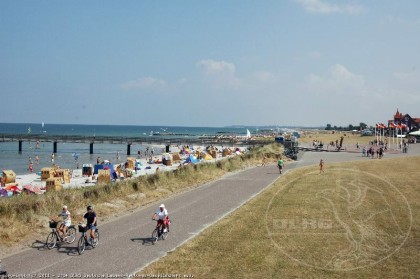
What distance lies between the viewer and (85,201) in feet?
66.9

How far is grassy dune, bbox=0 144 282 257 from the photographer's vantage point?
49.9 feet

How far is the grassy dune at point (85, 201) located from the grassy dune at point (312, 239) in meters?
5.55

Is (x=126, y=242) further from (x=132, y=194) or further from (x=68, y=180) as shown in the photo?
(x=68, y=180)

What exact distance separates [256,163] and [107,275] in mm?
35551

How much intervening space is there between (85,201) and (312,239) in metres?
11.0

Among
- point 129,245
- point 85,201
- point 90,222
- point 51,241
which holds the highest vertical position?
point 90,222

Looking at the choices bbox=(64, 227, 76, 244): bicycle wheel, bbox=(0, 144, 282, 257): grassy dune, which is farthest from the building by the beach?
bbox=(64, 227, 76, 244): bicycle wheel

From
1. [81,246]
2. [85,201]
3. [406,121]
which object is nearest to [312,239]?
[81,246]

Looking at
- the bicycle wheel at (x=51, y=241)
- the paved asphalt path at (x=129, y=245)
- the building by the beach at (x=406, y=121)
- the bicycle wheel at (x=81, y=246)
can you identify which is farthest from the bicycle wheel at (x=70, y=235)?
the building by the beach at (x=406, y=121)

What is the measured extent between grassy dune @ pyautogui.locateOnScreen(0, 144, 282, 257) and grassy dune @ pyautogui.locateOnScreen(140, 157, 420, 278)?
18.2ft

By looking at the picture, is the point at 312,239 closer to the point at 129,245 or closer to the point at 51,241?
the point at 129,245

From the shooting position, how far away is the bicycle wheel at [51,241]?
1402cm

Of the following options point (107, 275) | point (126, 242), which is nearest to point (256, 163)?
point (126, 242)

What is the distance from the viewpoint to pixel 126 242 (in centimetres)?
1480
